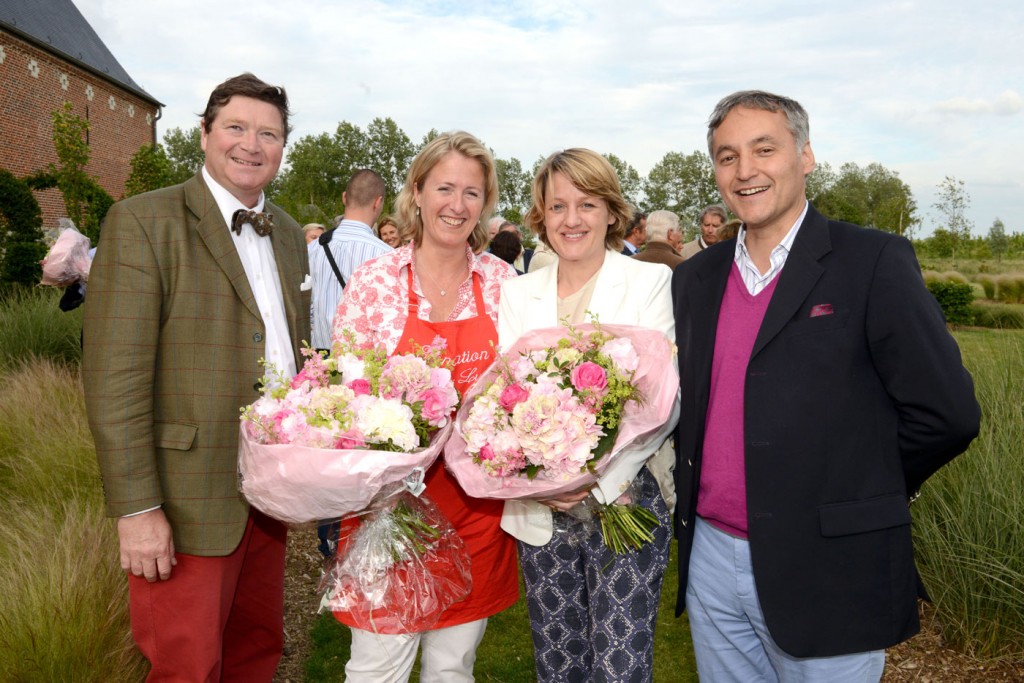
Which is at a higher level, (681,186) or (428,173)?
(681,186)

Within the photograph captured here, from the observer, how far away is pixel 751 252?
253 cm

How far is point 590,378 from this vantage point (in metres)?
2.33

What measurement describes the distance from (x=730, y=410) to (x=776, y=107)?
1.03m

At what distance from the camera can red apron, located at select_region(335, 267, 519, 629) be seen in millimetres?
2881

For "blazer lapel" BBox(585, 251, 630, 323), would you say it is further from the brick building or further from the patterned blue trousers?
the brick building

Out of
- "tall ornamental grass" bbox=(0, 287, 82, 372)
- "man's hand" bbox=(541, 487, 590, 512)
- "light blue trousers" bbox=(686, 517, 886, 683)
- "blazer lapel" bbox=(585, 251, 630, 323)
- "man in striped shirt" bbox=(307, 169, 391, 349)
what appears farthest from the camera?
"tall ornamental grass" bbox=(0, 287, 82, 372)

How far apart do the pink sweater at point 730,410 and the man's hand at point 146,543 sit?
194cm

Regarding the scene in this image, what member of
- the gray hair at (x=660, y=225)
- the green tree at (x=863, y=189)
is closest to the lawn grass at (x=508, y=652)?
the gray hair at (x=660, y=225)

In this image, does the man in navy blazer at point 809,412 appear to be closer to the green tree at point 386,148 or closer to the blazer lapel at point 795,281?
the blazer lapel at point 795,281

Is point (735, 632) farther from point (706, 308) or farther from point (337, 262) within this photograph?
point (337, 262)

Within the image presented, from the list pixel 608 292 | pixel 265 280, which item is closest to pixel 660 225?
pixel 608 292

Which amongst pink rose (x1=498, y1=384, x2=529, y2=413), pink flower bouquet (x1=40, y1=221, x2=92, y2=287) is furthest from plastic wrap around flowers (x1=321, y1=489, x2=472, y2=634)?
pink flower bouquet (x1=40, y1=221, x2=92, y2=287)

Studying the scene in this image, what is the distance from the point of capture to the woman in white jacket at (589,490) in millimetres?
2625

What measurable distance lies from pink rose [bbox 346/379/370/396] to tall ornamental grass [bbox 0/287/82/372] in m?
7.46
